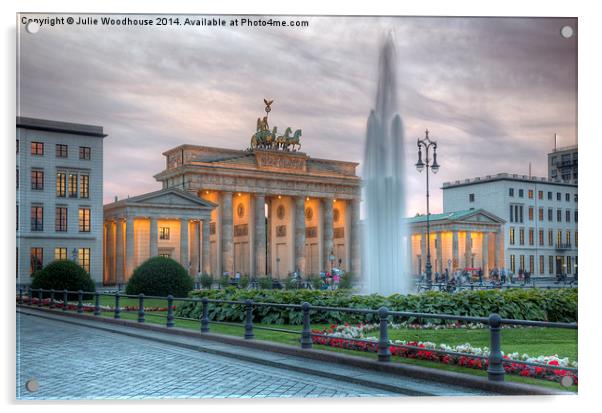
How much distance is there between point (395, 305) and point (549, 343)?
3.99 meters

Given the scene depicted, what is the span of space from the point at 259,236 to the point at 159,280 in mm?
56680

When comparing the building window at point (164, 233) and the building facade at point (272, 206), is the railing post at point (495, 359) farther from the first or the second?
the building facade at point (272, 206)

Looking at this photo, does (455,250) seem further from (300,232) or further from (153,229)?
(153,229)

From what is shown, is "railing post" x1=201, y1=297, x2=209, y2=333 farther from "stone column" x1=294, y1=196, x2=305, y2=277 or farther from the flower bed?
"stone column" x1=294, y1=196, x2=305, y2=277

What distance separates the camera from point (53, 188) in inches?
714

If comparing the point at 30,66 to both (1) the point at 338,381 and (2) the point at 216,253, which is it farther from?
(2) the point at 216,253

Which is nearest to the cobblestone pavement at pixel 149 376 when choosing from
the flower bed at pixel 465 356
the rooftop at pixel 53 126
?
the flower bed at pixel 465 356

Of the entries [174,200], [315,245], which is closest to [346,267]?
[315,245]

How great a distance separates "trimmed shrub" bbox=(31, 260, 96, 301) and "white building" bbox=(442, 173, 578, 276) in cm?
1642

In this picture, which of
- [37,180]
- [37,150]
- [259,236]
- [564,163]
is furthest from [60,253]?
[259,236]

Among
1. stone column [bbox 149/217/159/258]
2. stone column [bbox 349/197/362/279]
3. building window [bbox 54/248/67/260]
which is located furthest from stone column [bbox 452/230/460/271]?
building window [bbox 54/248/67/260]

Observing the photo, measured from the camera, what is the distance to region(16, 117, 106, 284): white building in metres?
11.6

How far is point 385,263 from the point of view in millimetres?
19125

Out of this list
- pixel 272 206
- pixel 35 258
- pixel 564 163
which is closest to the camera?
pixel 564 163
